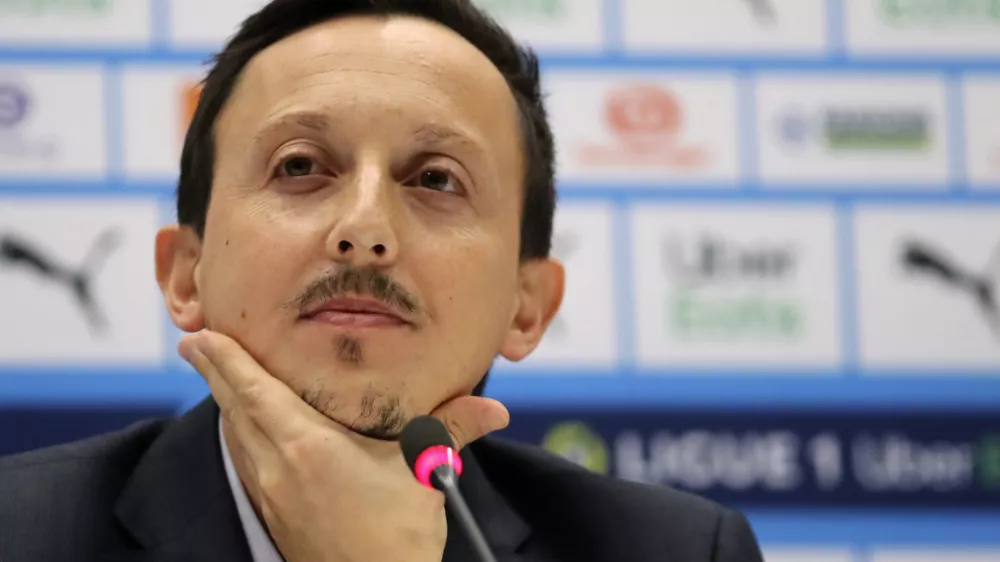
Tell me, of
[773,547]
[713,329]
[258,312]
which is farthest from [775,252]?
[258,312]

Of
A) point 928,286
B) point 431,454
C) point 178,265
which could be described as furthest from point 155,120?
point 928,286

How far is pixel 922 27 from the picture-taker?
3428mm

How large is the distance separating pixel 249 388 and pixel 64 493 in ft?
1.41

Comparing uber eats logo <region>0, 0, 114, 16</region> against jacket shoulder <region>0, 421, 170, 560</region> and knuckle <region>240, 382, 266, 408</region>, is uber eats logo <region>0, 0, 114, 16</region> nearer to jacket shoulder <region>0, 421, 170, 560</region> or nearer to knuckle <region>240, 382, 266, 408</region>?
jacket shoulder <region>0, 421, 170, 560</region>

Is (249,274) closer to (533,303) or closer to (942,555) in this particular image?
(533,303)

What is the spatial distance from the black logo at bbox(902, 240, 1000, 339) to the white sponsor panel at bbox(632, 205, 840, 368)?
0.90 feet

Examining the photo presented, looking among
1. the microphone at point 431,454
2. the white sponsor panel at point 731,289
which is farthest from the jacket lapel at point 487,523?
the white sponsor panel at point 731,289

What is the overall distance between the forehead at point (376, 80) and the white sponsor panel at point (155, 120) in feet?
4.44

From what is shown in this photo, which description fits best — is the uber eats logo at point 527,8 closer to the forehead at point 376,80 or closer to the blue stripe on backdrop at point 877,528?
the forehead at point 376,80

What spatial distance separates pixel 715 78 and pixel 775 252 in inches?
22.6

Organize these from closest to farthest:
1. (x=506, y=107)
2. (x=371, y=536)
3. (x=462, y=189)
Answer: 1. (x=371, y=536)
2. (x=462, y=189)
3. (x=506, y=107)

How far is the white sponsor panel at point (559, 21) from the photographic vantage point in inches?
130

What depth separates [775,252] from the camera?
332 centimetres

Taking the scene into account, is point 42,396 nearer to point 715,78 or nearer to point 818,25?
point 715,78
